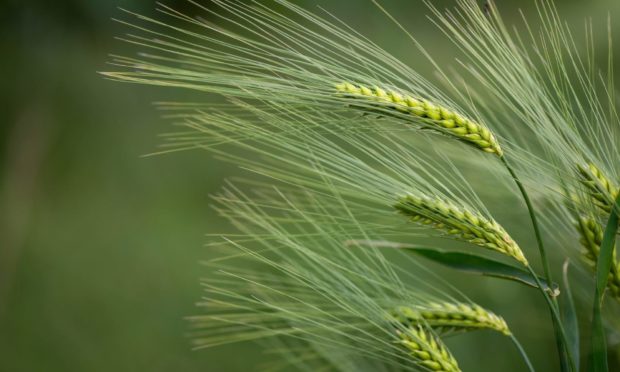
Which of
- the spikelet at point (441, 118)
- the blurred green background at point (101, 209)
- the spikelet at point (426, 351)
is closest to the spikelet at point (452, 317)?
the spikelet at point (426, 351)

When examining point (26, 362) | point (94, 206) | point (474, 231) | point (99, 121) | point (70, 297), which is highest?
point (474, 231)

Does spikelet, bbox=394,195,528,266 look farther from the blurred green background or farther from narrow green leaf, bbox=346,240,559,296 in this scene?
the blurred green background

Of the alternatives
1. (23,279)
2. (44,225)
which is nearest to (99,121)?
(44,225)

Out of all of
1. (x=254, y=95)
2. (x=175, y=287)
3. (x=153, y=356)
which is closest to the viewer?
(x=254, y=95)

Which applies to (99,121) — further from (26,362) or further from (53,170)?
(26,362)

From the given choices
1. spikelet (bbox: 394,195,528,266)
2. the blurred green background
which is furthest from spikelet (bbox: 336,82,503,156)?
the blurred green background

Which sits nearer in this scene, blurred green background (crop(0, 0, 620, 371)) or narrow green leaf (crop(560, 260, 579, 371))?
narrow green leaf (crop(560, 260, 579, 371))
